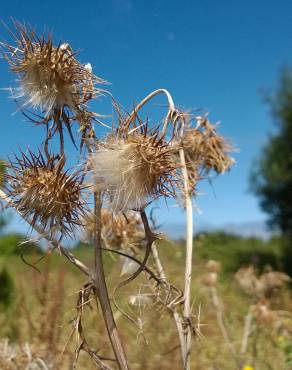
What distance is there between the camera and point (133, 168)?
147 cm

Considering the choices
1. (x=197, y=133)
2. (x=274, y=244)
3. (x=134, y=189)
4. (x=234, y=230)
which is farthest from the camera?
(x=234, y=230)

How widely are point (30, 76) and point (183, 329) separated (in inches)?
30.1

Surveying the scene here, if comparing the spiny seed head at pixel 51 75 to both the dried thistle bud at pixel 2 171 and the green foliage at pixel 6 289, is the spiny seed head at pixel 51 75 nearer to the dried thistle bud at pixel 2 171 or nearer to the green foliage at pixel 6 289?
the dried thistle bud at pixel 2 171

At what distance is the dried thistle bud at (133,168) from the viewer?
1.44 m

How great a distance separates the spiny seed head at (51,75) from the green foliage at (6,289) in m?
5.43

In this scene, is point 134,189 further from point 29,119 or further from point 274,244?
point 274,244

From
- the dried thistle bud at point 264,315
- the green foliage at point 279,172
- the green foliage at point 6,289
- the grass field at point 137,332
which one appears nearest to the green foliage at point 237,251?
the green foliage at point 279,172

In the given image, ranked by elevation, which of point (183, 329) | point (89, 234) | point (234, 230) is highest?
point (234, 230)

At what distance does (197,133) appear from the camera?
2.26m

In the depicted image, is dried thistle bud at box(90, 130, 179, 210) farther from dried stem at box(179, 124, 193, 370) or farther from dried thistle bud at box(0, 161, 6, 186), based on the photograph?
dried thistle bud at box(0, 161, 6, 186)

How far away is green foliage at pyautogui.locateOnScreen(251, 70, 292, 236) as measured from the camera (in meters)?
15.1

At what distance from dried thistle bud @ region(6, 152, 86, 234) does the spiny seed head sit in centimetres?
14

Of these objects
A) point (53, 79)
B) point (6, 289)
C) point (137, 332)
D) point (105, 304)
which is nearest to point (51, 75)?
point (53, 79)

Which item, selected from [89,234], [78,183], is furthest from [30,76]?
[89,234]
